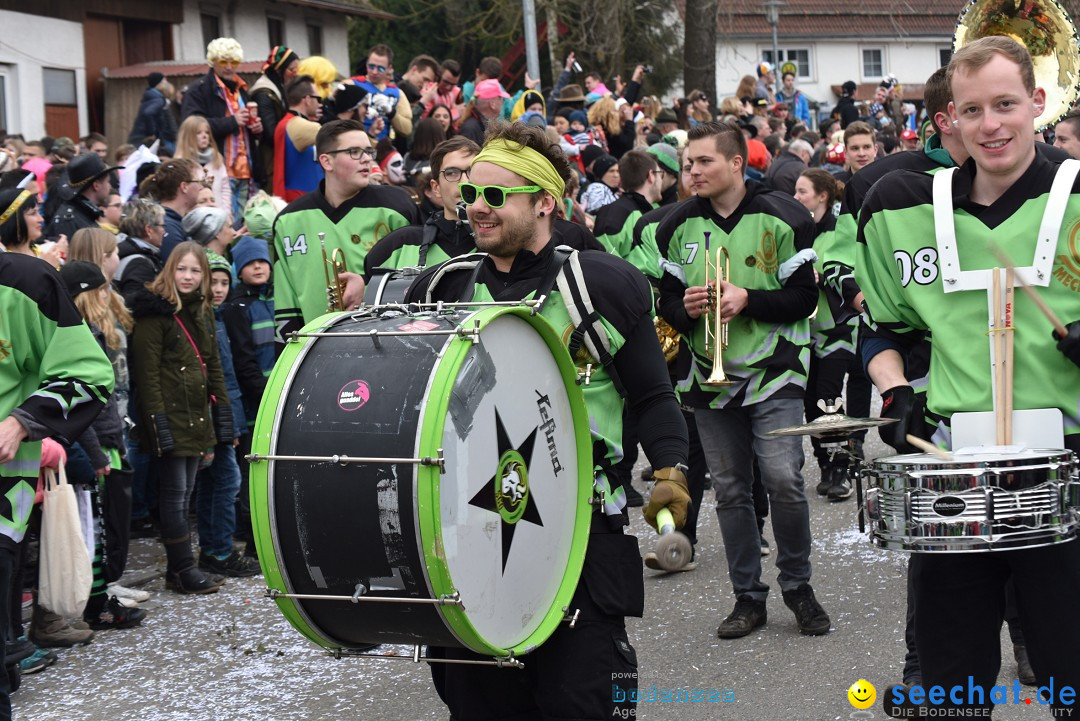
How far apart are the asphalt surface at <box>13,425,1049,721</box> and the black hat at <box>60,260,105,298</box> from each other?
162 centimetres

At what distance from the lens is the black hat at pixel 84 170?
827 centimetres

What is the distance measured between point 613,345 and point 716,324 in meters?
2.16

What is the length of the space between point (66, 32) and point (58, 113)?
1291 mm

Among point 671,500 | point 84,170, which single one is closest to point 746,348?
point 671,500

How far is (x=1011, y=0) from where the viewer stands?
243 inches

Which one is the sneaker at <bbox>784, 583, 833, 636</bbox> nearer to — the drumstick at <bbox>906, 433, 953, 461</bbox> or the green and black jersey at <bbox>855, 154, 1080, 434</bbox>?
the green and black jersey at <bbox>855, 154, 1080, 434</bbox>

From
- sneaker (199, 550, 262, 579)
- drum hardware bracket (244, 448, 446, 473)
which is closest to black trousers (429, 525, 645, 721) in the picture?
drum hardware bracket (244, 448, 446, 473)

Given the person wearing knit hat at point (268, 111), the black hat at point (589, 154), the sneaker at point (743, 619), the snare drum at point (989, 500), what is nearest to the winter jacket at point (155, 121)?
the person wearing knit hat at point (268, 111)

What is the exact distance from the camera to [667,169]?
10.8 meters

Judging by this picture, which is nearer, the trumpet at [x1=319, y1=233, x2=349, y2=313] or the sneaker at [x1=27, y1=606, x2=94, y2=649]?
the sneaker at [x1=27, y1=606, x2=94, y2=649]

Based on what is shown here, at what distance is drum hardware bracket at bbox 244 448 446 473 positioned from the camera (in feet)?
10.6

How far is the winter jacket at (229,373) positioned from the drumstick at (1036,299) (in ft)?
17.3

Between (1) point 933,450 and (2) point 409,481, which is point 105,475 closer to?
(2) point 409,481

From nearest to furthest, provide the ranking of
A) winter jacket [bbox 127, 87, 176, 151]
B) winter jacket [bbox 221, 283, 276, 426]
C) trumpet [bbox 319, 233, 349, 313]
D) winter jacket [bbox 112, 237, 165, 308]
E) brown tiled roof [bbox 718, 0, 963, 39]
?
trumpet [bbox 319, 233, 349, 313] → winter jacket [bbox 112, 237, 165, 308] → winter jacket [bbox 221, 283, 276, 426] → winter jacket [bbox 127, 87, 176, 151] → brown tiled roof [bbox 718, 0, 963, 39]
